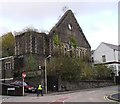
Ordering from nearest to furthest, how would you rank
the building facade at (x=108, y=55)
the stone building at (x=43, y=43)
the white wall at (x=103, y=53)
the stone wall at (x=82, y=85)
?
the stone wall at (x=82, y=85) → the stone building at (x=43, y=43) → the building facade at (x=108, y=55) → the white wall at (x=103, y=53)

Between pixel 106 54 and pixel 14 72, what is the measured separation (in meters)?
29.4

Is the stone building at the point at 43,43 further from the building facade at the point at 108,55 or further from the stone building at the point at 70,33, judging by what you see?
the building facade at the point at 108,55

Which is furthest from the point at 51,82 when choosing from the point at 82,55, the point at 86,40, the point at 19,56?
the point at 86,40

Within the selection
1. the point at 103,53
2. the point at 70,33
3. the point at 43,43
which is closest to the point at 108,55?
the point at 103,53

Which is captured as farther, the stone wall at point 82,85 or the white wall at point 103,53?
the white wall at point 103,53

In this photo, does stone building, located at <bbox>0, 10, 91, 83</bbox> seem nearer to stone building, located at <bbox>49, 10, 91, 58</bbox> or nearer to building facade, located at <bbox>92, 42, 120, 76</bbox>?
stone building, located at <bbox>49, 10, 91, 58</bbox>

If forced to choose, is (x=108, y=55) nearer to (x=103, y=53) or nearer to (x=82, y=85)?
(x=103, y=53)

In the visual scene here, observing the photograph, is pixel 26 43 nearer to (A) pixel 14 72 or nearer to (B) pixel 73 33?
(A) pixel 14 72

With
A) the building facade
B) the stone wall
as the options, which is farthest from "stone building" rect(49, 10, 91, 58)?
the stone wall

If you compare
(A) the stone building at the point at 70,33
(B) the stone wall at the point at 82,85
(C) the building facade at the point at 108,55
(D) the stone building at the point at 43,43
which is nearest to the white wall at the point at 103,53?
(C) the building facade at the point at 108,55

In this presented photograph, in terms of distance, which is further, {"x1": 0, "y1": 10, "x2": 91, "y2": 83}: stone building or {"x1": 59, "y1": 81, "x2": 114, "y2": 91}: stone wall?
{"x1": 0, "y1": 10, "x2": 91, "y2": 83}: stone building

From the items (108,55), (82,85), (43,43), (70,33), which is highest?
(70,33)

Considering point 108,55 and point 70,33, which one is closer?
point 70,33

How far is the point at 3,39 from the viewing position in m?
71.4
